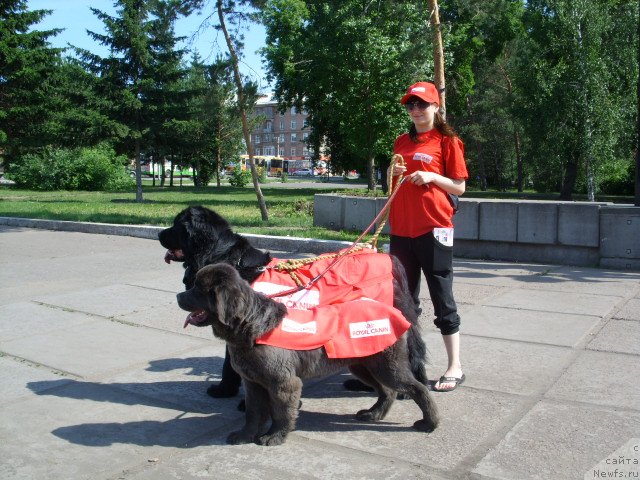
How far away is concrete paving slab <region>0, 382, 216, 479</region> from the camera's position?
3604mm

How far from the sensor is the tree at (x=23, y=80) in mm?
26359

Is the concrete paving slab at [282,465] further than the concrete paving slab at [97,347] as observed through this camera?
No

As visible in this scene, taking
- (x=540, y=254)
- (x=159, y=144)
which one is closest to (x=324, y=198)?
(x=540, y=254)

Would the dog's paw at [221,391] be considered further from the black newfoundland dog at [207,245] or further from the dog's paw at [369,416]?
the dog's paw at [369,416]

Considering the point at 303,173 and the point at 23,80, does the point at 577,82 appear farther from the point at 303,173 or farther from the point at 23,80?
the point at 303,173

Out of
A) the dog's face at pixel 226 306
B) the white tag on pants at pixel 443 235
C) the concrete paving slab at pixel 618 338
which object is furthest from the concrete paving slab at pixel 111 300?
the concrete paving slab at pixel 618 338

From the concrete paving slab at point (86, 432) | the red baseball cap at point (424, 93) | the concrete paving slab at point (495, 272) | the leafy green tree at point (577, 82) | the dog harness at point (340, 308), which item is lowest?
the concrete paving slab at point (86, 432)

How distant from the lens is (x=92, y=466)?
11.8 ft

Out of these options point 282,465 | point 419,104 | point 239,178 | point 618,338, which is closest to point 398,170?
point 419,104

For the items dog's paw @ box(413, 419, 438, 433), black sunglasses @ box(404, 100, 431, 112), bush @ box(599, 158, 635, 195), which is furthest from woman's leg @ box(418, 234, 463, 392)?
bush @ box(599, 158, 635, 195)

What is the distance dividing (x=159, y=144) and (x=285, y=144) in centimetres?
12271

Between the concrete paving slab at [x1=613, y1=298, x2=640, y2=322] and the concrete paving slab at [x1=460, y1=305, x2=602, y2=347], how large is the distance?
337 millimetres

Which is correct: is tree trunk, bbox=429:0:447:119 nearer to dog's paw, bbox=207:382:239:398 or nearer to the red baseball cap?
the red baseball cap

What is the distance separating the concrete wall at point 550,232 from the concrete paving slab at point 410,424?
20.8 ft
